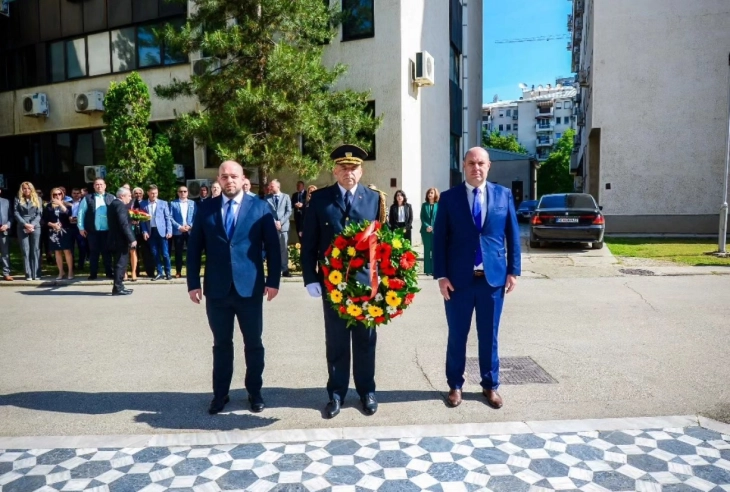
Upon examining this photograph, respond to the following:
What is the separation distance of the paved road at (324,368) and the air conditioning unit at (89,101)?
43.2 ft

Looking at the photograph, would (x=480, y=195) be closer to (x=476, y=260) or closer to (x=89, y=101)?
(x=476, y=260)

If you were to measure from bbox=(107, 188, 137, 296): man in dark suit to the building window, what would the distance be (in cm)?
987

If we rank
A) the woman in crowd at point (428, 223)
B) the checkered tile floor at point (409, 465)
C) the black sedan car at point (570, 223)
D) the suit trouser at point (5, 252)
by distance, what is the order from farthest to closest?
the black sedan car at point (570, 223), the suit trouser at point (5, 252), the woman in crowd at point (428, 223), the checkered tile floor at point (409, 465)

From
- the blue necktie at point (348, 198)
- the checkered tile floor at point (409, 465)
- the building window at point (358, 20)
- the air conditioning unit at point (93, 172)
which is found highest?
the building window at point (358, 20)

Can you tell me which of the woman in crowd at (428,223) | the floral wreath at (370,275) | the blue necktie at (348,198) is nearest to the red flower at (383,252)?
the floral wreath at (370,275)

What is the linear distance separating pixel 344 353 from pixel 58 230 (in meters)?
10.2

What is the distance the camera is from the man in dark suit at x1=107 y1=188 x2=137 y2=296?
1102 cm

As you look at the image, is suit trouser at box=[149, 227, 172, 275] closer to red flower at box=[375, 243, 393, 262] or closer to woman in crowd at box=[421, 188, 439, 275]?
woman in crowd at box=[421, 188, 439, 275]

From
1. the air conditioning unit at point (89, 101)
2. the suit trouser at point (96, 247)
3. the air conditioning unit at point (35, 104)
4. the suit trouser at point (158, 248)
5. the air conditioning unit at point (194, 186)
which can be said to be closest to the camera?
the suit trouser at point (96, 247)

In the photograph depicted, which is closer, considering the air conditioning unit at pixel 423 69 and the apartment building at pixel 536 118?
the air conditioning unit at pixel 423 69

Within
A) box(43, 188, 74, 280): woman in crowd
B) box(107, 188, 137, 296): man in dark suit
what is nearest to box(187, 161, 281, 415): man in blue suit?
box(107, 188, 137, 296): man in dark suit

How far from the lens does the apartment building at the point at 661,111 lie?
69.3ft

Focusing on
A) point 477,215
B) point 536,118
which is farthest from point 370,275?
point 536,118

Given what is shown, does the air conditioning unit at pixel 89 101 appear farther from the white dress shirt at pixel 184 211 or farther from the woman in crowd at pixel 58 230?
the white dress shirt at pixel 184 211
